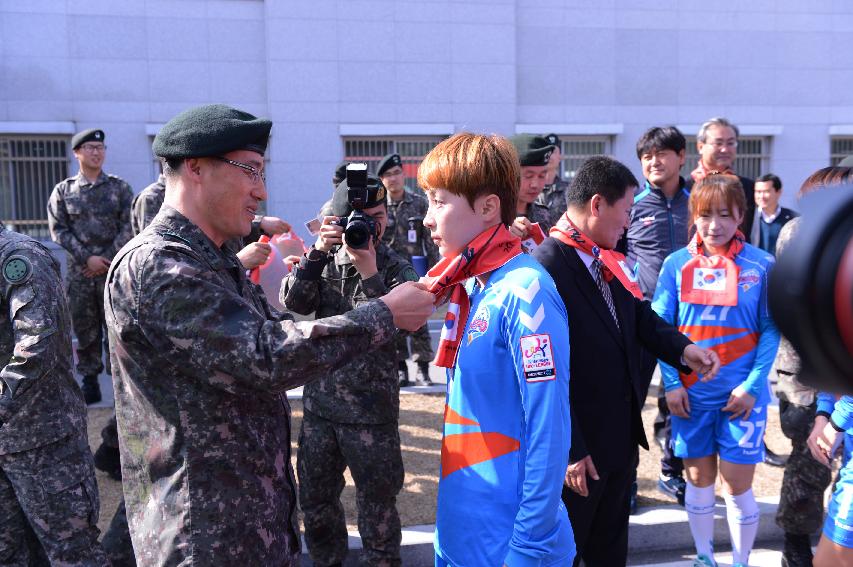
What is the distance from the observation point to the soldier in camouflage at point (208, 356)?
6.48 ft

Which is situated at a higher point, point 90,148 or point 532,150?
point 90,148

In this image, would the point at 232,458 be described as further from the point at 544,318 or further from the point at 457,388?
the point at 544,318

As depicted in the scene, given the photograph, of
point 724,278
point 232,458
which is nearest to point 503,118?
point 724,278

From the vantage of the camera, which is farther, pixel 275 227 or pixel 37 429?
pixel 275 227

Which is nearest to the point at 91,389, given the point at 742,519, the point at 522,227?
the point at 522,227

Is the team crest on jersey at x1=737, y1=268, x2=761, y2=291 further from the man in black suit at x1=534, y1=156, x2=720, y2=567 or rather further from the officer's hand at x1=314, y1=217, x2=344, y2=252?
the officer's hand at x1=314, y1=217, x2=344, y2=252

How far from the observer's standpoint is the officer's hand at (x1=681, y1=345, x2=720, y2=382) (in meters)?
3.30

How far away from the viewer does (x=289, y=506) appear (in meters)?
2.32

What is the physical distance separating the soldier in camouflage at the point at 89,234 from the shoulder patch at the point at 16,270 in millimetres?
4670

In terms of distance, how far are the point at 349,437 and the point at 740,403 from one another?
2.07 m

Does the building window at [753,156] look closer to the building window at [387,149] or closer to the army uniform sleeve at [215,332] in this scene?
the building window at [387,149]

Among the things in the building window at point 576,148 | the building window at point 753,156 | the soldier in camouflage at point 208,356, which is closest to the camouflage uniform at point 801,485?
the soldier in camouflage at point 208,356

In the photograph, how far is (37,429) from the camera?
10.9 ft

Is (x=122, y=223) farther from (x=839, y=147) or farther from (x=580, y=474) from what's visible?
(x=839, y=147)
